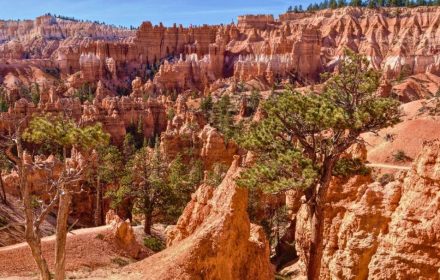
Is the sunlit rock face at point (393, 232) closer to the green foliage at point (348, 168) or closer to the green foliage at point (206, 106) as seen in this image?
the green foliage at point (348, 168)

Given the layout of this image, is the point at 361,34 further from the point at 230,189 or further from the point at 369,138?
the point at 230,189

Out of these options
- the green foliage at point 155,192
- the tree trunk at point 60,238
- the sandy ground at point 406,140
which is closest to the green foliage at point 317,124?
the tree trunk at point 60,238

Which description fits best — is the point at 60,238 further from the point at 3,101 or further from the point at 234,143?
the point at 3,101

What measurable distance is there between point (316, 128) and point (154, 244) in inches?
683

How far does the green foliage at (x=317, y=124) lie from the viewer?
14.3 metres

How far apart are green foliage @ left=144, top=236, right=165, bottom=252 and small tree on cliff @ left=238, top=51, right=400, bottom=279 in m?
15.0

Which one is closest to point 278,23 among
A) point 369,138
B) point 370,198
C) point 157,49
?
point 157,49

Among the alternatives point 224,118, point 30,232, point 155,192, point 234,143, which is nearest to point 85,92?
point 224,118

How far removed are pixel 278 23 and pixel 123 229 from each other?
12632cm

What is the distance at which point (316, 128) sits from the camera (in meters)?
15.2

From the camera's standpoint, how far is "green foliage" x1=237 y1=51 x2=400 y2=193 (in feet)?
46.8

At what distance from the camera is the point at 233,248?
15.2 meters

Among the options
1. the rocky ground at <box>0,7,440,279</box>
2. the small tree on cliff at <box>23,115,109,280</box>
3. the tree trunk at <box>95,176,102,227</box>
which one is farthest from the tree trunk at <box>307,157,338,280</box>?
the tree trunk at <box>95,176,102,227</box>

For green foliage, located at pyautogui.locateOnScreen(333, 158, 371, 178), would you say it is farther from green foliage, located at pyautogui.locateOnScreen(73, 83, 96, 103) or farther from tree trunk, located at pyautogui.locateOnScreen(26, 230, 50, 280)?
green foliage, located at pyautogui.locateOnScreen(73, 83, 96, 103)
